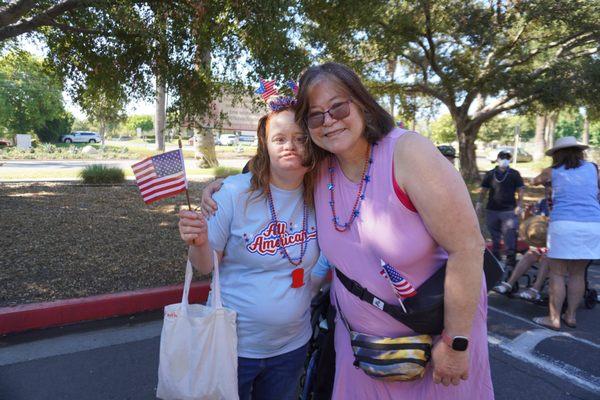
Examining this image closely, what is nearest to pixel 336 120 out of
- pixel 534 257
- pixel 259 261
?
pixel 259 261

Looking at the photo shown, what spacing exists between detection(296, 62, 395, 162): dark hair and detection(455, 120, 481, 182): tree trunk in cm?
1513

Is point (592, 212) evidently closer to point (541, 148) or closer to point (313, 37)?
point (313, 37)

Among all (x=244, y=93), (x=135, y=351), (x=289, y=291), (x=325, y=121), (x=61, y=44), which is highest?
(x=61, y=44)

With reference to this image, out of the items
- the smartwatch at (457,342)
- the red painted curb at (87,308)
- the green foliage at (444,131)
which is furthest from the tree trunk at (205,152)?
the green foliage at (444,131)

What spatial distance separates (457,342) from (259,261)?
0.83 m

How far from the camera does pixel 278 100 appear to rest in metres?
1.82

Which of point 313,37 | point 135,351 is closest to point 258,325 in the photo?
→ point 135,351

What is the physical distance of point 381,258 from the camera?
156cm

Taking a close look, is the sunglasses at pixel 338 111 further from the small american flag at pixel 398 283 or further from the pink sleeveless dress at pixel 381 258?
the small american flag at pixel 398 283

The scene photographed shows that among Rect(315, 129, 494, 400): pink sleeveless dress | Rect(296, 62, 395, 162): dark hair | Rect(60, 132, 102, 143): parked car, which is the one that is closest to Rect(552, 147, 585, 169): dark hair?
Rect(315, 129, 494, 400): pink sleeveless dress

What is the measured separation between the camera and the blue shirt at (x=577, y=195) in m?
4.32

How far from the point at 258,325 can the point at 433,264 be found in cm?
78

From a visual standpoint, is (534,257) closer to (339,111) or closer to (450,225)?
(450,225)

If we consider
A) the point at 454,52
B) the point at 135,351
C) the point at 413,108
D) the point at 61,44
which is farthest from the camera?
the point at 413,108
